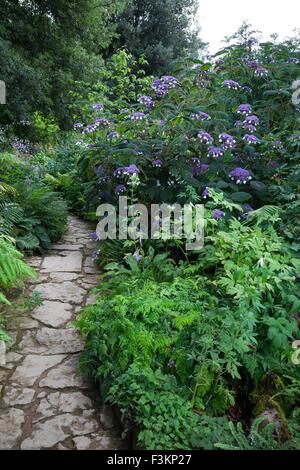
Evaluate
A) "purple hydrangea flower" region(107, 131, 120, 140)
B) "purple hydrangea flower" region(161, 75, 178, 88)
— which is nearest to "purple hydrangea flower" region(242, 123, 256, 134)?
"purple hydrangea flower" region(161, 75, 178, 88)

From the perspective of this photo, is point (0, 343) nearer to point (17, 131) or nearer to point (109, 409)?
point (109, 409)

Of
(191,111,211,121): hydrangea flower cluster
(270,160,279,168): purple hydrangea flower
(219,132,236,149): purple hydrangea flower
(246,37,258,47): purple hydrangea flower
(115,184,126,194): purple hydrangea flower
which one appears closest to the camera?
(219,132,236,149): purple hydrangea flower

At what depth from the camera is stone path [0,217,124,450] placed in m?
2.16

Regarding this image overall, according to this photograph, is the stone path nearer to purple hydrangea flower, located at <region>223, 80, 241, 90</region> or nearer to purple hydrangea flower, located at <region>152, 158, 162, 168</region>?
purple hydrangea flower, located at <region>152, 158, 162, 168</region>

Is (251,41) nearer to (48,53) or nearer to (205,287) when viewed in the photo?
(205,287)

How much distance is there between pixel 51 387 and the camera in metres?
2.54

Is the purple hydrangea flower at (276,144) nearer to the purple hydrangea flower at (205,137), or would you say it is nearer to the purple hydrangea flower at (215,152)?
the purple hydrangea flower at (215,152)

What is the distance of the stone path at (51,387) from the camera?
216cm

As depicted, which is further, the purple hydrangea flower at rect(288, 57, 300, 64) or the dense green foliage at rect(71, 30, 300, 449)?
the purple hydrangea flower at rect(288, 57, 300, 64)

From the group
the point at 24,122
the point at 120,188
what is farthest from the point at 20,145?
the point at 120,188

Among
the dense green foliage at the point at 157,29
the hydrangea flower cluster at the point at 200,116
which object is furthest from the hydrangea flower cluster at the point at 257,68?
the dense green foliage at the point at 157,29

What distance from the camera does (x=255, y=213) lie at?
3.46 m

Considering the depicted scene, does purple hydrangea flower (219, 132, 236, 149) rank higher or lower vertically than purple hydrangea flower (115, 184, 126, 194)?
higher
